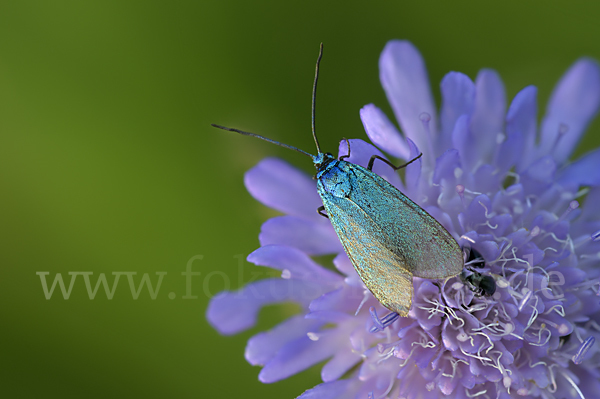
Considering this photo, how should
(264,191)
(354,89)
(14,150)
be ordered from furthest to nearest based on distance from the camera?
(354,89) < (14,150) < (264,191)

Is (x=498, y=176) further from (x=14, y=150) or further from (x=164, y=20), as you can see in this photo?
(x=14, y=150)

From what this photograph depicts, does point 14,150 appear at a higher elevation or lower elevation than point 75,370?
higher

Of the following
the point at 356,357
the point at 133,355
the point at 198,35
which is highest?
the point at 198,35

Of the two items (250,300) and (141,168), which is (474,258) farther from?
(141,168)

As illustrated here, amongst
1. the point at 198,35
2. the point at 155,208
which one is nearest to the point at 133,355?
the point at 155,208

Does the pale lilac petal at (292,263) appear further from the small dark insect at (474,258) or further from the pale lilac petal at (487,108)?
the pale lilac petal at (487,108)

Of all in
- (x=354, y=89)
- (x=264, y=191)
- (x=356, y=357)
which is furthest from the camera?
(x=354, y=89)
